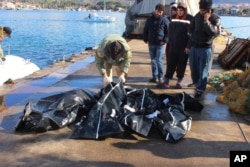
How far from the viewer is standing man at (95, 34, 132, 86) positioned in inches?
248

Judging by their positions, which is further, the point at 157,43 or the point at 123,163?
the point at 157,43

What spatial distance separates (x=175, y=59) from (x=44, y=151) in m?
4.39

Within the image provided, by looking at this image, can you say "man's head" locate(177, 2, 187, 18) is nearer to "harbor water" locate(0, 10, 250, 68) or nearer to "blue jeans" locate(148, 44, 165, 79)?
"blue jeans" locate(148, 44, 165, 79)

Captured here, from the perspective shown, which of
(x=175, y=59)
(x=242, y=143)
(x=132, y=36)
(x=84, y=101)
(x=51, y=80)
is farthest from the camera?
(x=132, y=36)

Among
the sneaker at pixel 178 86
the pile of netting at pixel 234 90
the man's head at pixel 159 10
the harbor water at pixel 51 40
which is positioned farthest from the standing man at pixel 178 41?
the harbor water at pixel 51 40

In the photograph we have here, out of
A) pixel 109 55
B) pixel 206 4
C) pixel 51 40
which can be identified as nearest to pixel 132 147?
pixel 109 55

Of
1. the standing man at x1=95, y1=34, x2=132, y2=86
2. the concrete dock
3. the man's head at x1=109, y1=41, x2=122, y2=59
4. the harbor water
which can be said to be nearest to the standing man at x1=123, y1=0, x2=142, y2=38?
the harbor water

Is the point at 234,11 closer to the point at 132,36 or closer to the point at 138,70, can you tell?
the point at 132,36

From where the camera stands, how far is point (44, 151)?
4.71m

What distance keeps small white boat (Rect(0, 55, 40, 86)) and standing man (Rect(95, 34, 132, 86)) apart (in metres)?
5.72

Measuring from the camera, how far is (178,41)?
8055 mm

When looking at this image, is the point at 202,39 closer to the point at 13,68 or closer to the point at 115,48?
the point at 115,48

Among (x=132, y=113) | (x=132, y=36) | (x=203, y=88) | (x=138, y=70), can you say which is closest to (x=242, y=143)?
(x=132, y=113)

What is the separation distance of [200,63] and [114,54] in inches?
75.7
